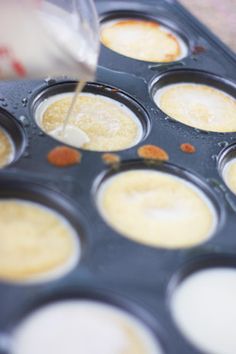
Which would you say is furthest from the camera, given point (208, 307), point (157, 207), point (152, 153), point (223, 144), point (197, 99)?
point (197, 99)

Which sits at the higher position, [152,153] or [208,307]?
[152,153]

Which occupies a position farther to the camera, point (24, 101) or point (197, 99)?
point (197, 99)

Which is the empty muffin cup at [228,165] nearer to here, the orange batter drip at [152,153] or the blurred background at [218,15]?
the orange batter drip at [152,153]

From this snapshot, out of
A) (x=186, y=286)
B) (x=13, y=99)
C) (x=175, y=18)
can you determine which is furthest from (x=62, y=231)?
(x=175, y=18)

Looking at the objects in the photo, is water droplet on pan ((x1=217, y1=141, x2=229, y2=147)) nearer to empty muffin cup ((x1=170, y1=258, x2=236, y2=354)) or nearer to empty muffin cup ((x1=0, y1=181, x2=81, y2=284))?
empty muffin cup ((x1=170, y1=258, x2=236, y2=354))

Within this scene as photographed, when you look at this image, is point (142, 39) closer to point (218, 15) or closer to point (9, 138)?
point (218, 15)

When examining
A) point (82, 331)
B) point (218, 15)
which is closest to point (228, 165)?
point (82, 331)
